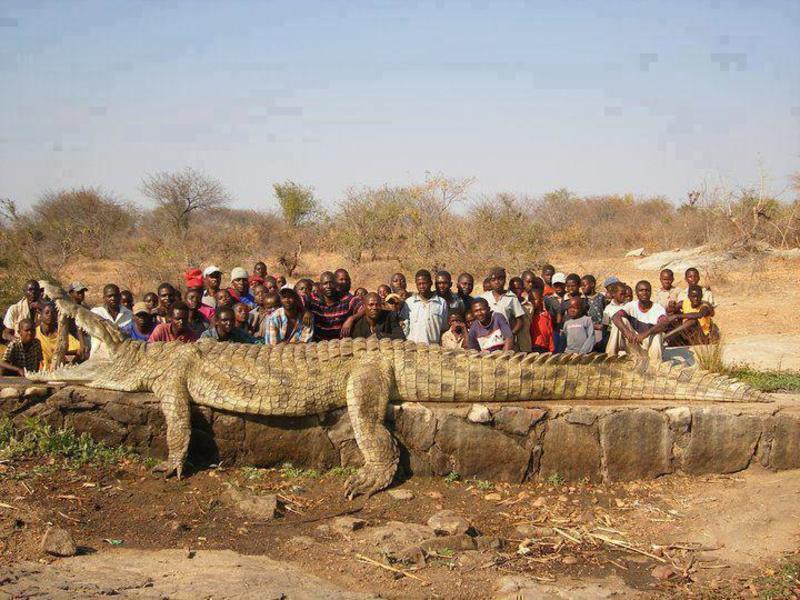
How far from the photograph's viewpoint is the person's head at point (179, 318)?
6551 mm

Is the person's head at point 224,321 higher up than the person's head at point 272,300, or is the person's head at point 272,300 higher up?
the person's head at point 272,300

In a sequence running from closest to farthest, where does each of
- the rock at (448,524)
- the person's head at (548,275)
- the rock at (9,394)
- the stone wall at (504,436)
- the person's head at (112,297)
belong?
the rock at (448,524) → the stone wall at (504,436) → the rock at (9,394) → the person's head at (112,297) → the person's head at (548,275)

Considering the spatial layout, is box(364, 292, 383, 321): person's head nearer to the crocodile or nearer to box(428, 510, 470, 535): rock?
the crocodile

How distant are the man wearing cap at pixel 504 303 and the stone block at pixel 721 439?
2302 mm

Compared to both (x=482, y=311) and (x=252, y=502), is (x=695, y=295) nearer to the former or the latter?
(x=482, y=311)

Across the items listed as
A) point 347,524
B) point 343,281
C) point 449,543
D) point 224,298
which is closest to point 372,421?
point 347,524

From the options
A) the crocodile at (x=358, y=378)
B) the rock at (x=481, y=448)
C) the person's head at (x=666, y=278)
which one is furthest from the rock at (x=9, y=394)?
the person's head at (x=666, y=278)

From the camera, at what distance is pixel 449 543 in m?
4.63

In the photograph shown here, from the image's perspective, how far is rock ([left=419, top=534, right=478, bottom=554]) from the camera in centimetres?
458

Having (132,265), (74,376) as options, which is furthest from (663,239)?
(74,376)

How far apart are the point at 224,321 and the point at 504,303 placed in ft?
9.40

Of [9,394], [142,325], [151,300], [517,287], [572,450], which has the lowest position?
[572,450]

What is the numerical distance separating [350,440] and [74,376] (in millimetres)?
2298

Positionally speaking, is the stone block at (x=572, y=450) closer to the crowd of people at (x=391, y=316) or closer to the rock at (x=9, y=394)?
the crowd of people at (x=391, y=316)
